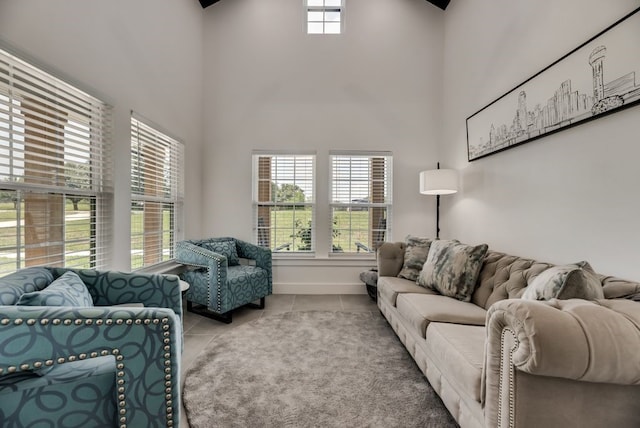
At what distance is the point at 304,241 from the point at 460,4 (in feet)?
11.6

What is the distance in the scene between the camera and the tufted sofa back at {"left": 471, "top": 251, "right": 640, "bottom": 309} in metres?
1.76

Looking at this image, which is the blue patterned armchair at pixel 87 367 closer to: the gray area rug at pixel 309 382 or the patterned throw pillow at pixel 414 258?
the gray area rug at pixel 309 382

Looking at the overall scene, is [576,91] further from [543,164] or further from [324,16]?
[324,16]

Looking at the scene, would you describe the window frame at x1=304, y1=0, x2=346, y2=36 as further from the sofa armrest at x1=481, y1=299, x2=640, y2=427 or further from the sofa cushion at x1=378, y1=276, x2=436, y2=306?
the sofa armrest at x1=481, y1=299, x2=640, y2=427

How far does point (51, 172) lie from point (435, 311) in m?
2.68

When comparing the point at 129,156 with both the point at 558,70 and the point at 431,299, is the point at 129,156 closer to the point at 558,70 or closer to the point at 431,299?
the point at 431,299

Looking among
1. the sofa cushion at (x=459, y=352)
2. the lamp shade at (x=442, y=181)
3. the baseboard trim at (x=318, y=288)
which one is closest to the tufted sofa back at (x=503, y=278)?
the sofa cushion at (x=459, y=352)

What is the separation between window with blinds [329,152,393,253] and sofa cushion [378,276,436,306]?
1.07 m

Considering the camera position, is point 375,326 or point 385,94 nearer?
point 375,326

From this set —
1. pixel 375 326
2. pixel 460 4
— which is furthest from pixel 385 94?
pixel 375 326

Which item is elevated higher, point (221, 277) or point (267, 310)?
point (221, 277)

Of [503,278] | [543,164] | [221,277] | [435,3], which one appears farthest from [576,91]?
[221,277]

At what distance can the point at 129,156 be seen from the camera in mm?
2379

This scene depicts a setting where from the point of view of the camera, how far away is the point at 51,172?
5.74ft
